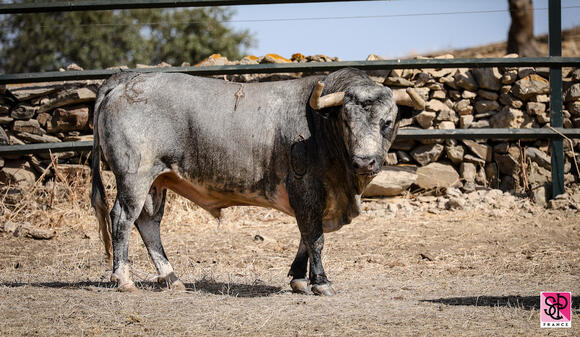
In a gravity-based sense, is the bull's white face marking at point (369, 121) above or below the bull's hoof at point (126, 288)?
above

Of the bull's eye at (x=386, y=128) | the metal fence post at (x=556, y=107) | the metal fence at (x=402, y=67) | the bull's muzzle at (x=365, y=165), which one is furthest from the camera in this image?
the metal fence post at (x=556, y=107)

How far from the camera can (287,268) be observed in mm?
7195

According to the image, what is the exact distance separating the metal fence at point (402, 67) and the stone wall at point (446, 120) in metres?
0.55

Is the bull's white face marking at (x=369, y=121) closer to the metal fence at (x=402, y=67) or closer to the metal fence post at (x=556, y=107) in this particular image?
the metal fence at (x=402, y=67)

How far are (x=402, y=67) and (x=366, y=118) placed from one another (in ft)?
12.5

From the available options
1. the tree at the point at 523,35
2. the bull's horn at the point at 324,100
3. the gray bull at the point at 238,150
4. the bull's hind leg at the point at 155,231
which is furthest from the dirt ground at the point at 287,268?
the tree at the point at 523,35

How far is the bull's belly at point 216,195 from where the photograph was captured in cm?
593

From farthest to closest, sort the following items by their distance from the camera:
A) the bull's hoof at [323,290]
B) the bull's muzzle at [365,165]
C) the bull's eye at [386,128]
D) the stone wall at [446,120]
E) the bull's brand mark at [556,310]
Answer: the stone wall at [446,120] < the bull's hoof at [323,290] < the bull's eye at [386,128] < the bull's muzzle at [365,165] < the bull's brand mark at [556,310]

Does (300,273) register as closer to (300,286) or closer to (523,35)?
(300,286)

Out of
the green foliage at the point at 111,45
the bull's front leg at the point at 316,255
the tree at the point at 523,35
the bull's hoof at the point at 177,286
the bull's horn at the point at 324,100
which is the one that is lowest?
the bull's hoof at the point at 177,286

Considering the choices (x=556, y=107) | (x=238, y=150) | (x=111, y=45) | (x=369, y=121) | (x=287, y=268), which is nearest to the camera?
(x=369, y=121)

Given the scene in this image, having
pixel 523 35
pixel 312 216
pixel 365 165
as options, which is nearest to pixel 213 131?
pixel 312 216

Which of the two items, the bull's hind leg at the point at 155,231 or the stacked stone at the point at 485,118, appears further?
the stacked stone at the point at 485,118

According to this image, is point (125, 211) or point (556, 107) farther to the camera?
point (556, 107)
